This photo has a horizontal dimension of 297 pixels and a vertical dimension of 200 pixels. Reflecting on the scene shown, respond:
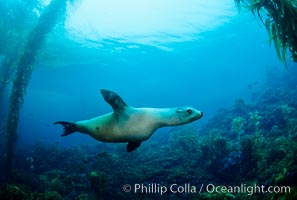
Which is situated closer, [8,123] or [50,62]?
[8,123]

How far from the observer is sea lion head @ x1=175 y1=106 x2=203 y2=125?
312 centimetres

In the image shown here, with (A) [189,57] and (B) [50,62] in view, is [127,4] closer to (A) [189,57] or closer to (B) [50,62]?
(B) [50,62]

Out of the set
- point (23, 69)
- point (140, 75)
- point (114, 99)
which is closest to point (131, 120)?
point (114, 99)

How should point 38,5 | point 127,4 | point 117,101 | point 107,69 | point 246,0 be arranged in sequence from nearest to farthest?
point 117,101
point 246,0
point 38,5
point 127,4
point 107,69

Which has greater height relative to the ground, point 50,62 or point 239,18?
point 239,18

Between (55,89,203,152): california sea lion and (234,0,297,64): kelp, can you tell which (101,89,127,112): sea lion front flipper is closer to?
(55,89,203,152): california sea lion

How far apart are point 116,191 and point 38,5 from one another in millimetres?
15669

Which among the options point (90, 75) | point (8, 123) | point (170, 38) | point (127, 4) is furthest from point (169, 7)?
point (90, 75)

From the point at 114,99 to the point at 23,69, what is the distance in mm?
9403

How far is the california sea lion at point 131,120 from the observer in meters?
3.30

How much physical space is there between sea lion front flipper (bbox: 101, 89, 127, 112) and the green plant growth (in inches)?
344

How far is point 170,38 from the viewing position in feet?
105

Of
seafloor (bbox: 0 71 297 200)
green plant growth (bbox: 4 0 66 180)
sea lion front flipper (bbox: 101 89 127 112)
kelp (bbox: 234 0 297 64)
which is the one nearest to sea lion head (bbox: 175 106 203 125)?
sea lion front flipper (bbox: 101 89 127 112)

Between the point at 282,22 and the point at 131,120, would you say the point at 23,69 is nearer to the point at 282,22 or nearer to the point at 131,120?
the point at 131,120
